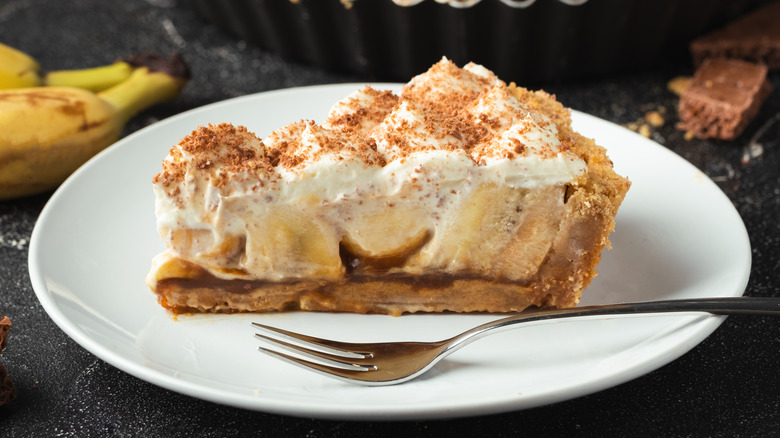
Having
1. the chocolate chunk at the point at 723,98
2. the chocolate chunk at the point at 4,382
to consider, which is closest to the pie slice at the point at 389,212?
the chocolate chunk at the point at 4,382

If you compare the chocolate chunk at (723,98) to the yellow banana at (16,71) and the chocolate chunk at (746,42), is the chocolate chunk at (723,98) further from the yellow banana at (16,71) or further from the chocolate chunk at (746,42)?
the yellow banana at (16,71)

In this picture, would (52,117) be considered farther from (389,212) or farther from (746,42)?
(746,42)

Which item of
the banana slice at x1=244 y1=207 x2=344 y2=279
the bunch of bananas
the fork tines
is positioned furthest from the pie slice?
the bunch of bananas

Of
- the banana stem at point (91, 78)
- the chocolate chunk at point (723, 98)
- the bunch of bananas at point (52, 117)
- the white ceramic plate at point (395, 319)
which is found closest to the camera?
the white ceramic plate at point (395, 319)

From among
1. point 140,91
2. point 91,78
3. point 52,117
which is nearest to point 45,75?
point 91,78

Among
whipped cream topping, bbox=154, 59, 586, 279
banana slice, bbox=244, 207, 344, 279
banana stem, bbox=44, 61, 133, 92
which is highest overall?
whipped cream topping, bbox=154, 59, 586, 279

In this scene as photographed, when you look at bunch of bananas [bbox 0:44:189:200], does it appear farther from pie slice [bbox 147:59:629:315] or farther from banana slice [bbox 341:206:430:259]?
banana slice [bbox 341:206:430:259]

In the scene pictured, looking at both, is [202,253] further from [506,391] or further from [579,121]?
[579,121]
